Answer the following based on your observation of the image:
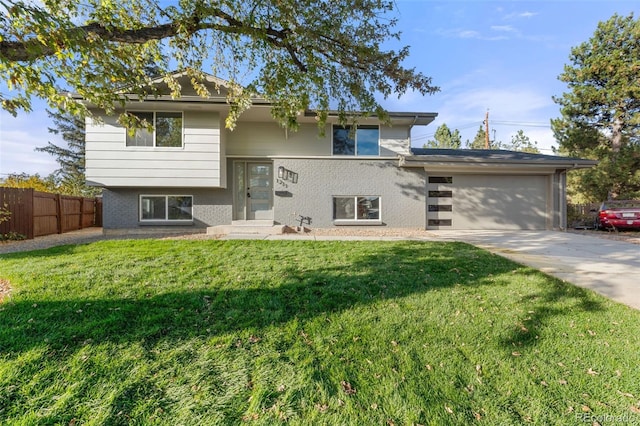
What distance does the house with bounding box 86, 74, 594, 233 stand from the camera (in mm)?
9438

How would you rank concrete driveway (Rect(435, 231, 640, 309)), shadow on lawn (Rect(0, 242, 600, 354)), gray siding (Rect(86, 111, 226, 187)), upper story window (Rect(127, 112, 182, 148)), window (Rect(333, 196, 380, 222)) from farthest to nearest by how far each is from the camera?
window (Rect(333, 196, 380, 222))
upper story window (Rect(127, 112, 182, 148))
gray siding (Rect(86, 111, 226, 187))
concrete driveway (Rect(435, 231, 640, 309))
shadow on lawn (Rect(0, 242, 600, 354))

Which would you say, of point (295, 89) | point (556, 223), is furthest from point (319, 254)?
point (556, 223)

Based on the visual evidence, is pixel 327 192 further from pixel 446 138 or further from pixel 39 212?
pixel 446 138

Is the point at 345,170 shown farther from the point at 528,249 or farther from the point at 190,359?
the point at 190,359

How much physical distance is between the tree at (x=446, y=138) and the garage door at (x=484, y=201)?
81.2ft

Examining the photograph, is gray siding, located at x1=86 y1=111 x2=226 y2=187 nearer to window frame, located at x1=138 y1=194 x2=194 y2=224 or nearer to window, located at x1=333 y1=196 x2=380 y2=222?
window frame, located at x1=138 y1=194 x2=194 y2=224

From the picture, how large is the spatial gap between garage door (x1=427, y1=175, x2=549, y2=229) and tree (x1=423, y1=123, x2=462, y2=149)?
81.2 ft

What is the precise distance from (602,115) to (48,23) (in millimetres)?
20470

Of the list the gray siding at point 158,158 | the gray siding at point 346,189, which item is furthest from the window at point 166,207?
the gray siding at point 346,189

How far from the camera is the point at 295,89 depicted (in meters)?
5.93

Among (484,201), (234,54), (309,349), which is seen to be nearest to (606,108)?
(484,201)

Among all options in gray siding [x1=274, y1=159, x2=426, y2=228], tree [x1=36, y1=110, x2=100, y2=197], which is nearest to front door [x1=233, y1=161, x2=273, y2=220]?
gray siding [x1=274, y1=159, x2=426, y2=228]

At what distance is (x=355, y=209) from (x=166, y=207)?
6756 mm

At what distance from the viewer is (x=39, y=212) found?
9.41 metres
